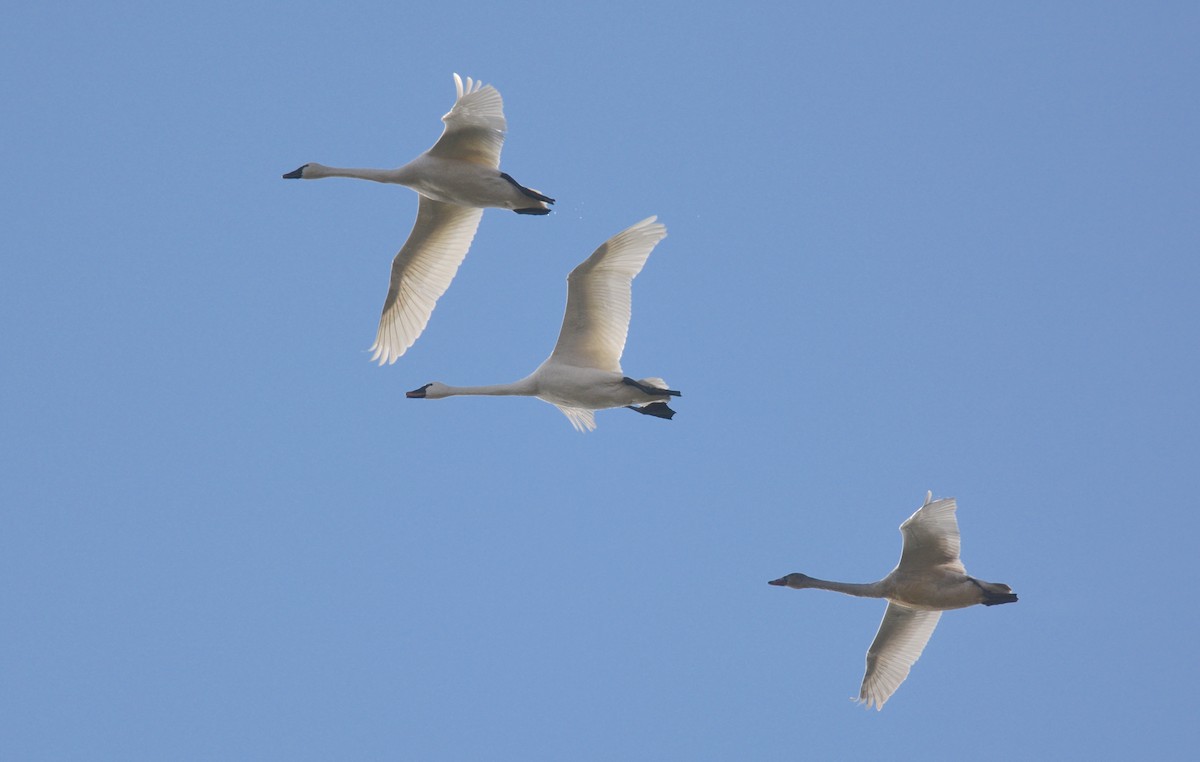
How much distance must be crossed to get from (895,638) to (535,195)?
330 inches

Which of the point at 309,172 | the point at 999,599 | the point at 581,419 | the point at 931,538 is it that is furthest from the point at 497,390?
the point at 999,599

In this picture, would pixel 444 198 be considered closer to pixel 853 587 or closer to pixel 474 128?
pixel 474 128

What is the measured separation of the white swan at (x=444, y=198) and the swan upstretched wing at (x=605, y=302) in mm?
1575

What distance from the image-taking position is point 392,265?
88.3ft

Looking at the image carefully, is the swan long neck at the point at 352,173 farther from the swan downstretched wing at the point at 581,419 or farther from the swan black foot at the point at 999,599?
the swan black foot at the point at 999,599

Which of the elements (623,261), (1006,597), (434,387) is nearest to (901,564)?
(1006,597)

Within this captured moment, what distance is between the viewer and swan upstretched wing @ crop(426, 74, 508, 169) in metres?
23.8

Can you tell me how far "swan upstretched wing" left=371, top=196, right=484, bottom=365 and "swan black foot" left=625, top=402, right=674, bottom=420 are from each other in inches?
186

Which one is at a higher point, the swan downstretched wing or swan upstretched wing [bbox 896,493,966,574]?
the swan downstretched wing

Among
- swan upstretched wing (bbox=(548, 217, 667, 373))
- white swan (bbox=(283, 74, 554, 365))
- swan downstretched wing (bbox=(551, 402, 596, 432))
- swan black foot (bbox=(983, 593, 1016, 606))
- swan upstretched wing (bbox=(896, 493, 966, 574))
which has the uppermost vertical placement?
white swan (bbox=(283, 74, 554, 365))

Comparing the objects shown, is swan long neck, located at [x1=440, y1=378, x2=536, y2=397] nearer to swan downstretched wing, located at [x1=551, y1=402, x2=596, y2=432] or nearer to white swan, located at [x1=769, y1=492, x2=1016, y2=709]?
swan downstretched wing, located at [x1=551, y1=402, x2=596, y2=432]

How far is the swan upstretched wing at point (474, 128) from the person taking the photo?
23.8 m

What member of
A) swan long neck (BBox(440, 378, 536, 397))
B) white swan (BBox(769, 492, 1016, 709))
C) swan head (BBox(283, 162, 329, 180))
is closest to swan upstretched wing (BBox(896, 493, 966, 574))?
white swan (BBox(769, 492, 1016, 709))

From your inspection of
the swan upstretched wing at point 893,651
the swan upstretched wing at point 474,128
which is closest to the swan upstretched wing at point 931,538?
the swan upstretched wing at point 893,651
